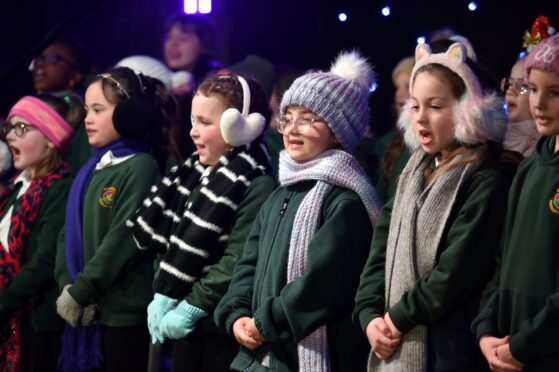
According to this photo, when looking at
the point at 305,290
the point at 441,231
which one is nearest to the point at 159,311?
the point at 305,290

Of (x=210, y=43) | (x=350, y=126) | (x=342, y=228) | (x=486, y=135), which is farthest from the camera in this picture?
(x=210, y=43)

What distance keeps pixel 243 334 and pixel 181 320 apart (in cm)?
42

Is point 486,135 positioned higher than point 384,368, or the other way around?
point 486,135

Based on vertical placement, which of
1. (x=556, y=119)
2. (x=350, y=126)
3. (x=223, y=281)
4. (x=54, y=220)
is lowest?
(x=54, y=220)

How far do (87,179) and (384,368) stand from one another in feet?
6.90

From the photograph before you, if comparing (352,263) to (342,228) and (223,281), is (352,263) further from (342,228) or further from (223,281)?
(223,281)

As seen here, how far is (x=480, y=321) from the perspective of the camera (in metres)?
2.83

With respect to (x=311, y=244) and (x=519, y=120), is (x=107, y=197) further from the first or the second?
(x=519, y=120)

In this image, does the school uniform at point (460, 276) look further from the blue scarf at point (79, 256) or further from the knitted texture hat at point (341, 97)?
the blue scarf at point (79, 256)

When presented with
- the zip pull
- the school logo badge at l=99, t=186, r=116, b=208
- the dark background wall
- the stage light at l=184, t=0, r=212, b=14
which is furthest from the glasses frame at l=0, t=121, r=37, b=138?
the zip pull

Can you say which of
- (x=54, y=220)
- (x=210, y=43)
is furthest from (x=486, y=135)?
(x=210, y=43)

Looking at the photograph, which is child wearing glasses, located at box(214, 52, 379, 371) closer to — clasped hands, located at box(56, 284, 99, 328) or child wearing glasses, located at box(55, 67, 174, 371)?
child wearing glasses, located at box(55, 67, 174, 371)

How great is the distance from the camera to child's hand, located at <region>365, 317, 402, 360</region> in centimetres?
296

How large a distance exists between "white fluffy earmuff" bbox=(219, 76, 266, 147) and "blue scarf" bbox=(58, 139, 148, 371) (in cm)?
78
